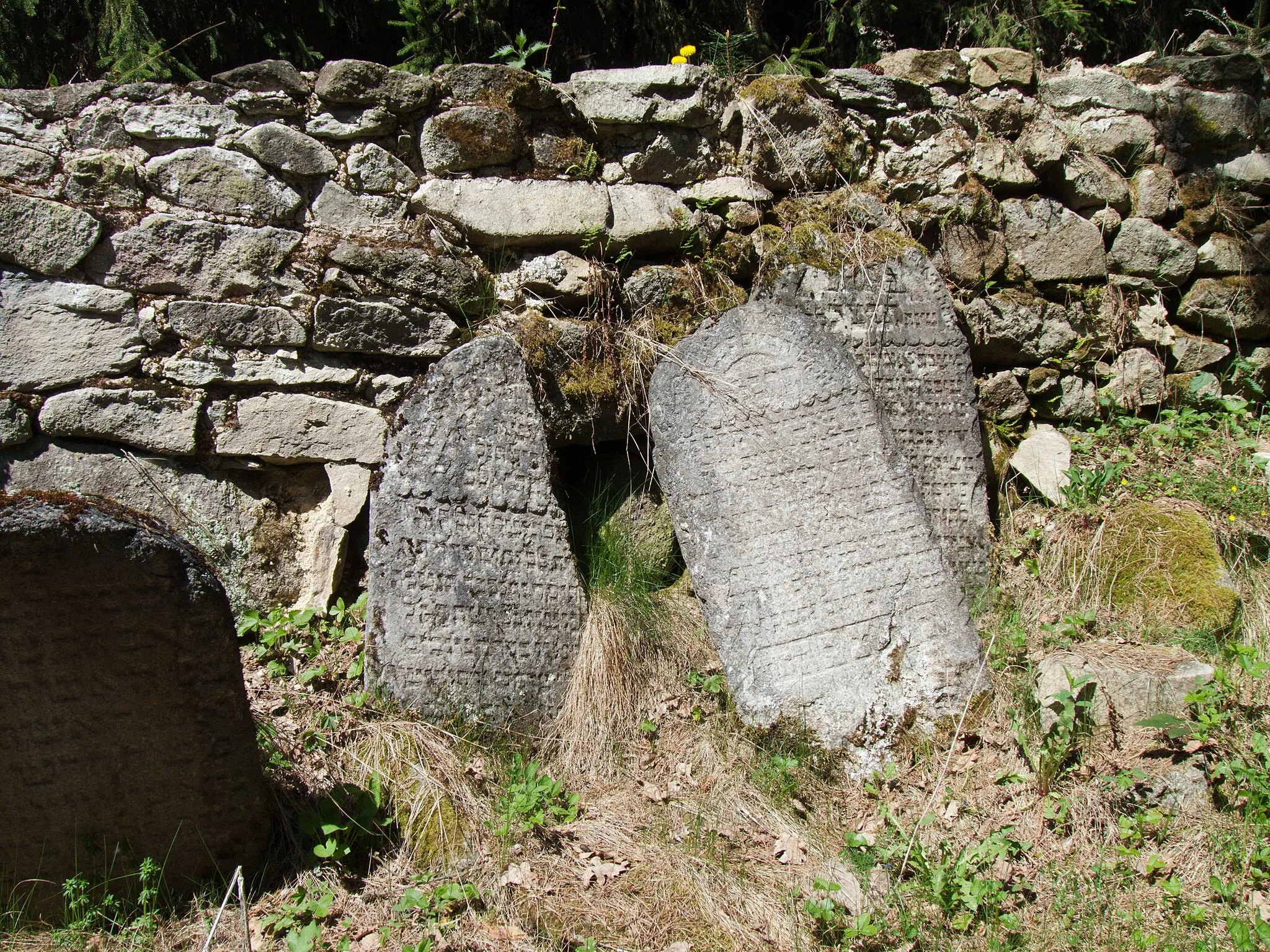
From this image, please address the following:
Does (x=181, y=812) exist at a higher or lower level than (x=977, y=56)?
lower

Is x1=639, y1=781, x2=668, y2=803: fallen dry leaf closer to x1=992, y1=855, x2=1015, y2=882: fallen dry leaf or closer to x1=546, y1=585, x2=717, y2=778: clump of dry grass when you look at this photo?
x1=546, y1=585, x2=717, y2=778: clump of dry grass

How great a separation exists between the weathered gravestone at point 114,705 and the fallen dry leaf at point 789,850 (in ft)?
4.46

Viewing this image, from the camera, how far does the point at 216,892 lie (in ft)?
7.83

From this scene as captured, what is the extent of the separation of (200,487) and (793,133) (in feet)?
8.80

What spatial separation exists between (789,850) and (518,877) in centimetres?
74

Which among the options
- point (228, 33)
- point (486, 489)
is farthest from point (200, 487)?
point (228, 33)

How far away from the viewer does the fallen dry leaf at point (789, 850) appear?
263cm

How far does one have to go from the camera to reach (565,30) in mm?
4848

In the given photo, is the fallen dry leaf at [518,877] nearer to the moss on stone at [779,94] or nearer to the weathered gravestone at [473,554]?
the weathered gravestone at [473,554]

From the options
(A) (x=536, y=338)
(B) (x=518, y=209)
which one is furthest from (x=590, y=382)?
(B) (x=518, y=209)

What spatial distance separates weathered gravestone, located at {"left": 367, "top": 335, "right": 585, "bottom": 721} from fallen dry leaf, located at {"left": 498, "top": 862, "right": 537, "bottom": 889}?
604mm

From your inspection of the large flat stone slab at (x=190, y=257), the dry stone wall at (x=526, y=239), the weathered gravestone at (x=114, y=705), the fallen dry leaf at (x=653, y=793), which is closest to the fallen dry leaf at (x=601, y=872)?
the fallen dry leaf at (x=653, y=793)

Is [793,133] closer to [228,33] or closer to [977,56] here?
[977,56]

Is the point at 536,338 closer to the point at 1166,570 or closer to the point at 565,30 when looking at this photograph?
the point at 565,30
